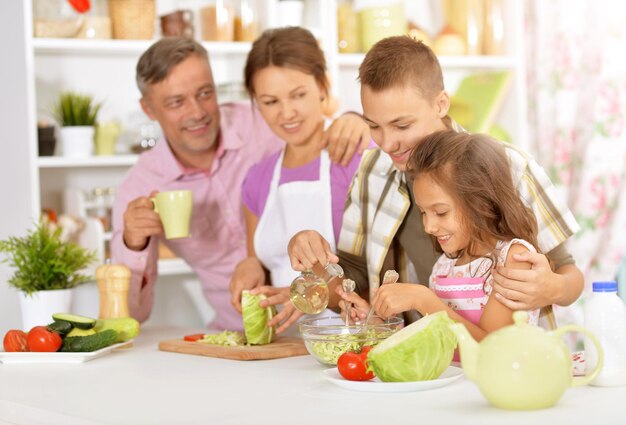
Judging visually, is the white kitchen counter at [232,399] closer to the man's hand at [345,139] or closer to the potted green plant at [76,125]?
the man's hand at [345,139]

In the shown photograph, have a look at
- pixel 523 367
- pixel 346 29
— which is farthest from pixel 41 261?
pixel 346 29

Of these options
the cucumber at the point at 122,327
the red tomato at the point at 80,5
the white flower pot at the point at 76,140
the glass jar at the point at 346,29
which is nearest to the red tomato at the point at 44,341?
the cucumber at the point at 122,327

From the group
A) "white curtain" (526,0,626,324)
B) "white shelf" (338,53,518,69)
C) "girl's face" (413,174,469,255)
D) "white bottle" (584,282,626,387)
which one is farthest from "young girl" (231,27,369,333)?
"white curtain" (526,0,626,324)

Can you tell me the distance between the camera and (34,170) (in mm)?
3125

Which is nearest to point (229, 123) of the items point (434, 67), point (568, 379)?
point (434, 67)

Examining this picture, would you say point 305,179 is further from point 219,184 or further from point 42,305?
point 42,305

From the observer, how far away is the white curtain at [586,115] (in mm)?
3707

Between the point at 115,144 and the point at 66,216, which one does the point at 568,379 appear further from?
the point at 115,144

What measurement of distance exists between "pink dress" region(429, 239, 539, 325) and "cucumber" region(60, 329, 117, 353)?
735 millimetres

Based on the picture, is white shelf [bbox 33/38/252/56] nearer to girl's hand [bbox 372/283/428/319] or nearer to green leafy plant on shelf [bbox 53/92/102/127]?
green leafy plant on shelf [bbox 53/92/102/127]

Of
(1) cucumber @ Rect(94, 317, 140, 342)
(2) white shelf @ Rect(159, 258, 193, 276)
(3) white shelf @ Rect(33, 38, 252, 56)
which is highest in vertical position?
(3) white shelf @ Rect(33, 38, 252, 56)

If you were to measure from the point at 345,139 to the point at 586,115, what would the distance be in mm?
1770

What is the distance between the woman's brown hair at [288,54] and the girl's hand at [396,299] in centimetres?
80

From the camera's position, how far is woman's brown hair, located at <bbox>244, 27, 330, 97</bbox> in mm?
2365
